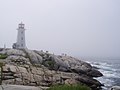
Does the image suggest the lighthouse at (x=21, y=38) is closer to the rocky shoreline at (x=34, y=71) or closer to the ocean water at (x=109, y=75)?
the rocky shoreline at (x=34, y=71)

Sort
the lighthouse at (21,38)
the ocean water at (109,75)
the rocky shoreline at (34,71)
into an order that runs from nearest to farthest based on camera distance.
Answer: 1. the rocky shoreline at (34,71)
2. the ocean water at (109,75)
3. the lighthouse at (21,38)

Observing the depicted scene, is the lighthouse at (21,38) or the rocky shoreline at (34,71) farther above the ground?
the lighthouse at (21,38)

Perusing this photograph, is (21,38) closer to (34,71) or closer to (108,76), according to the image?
(108,76)

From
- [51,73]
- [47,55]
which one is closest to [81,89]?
[51,73]

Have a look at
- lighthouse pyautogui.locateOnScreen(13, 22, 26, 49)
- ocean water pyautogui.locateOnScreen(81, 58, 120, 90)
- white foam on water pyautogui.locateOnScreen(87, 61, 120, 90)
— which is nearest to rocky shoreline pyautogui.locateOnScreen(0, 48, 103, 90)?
white foam on water pyautogui.locateOnScreen(87, 61, 120, 90)

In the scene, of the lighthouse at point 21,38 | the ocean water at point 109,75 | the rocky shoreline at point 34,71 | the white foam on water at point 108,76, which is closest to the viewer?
the rocky shoreline at point 34,71

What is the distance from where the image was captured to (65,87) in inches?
452

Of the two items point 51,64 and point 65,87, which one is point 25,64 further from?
point 65,87

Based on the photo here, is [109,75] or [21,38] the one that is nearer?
[109,75]

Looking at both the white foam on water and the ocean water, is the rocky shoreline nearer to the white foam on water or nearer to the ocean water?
the white foam on water

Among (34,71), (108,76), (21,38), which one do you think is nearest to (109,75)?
(108,76)

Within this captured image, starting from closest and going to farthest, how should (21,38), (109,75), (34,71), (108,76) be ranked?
(34,71), (108,76), (109,75), (21,38)

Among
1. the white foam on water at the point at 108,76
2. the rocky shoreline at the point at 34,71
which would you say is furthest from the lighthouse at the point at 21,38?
the white foam on water at the point at 108,76

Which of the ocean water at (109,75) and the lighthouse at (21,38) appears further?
the lighthouse at (21,38)
